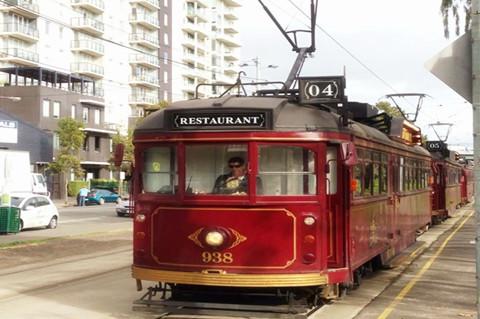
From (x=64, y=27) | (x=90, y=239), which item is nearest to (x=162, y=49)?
(x=64, y=27)

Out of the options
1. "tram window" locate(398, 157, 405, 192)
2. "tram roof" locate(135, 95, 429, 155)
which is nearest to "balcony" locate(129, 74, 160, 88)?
"tram window" locate(398, 157, 405, 192)

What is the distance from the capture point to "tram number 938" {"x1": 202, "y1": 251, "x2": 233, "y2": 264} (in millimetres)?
8281

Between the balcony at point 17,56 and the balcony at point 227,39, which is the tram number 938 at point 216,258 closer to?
the balcony at point 17,56

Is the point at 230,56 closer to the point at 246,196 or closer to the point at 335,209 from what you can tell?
the point at 335,209

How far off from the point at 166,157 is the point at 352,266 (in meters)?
2.87

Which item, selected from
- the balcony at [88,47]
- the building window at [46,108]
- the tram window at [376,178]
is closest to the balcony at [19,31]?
the balcony at [88,47]

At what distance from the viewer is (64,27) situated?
72312 mm

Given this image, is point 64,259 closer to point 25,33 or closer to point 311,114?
point 311,114

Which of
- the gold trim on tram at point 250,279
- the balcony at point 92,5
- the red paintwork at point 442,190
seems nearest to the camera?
the gold trim on tram at point 250,279

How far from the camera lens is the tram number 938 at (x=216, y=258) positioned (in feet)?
27.2

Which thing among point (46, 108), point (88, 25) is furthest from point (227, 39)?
point (46, 108)

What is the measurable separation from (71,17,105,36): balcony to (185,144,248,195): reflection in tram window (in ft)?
222

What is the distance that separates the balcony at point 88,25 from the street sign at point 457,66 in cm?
7107

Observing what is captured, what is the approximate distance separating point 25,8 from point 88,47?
33.4 feet
